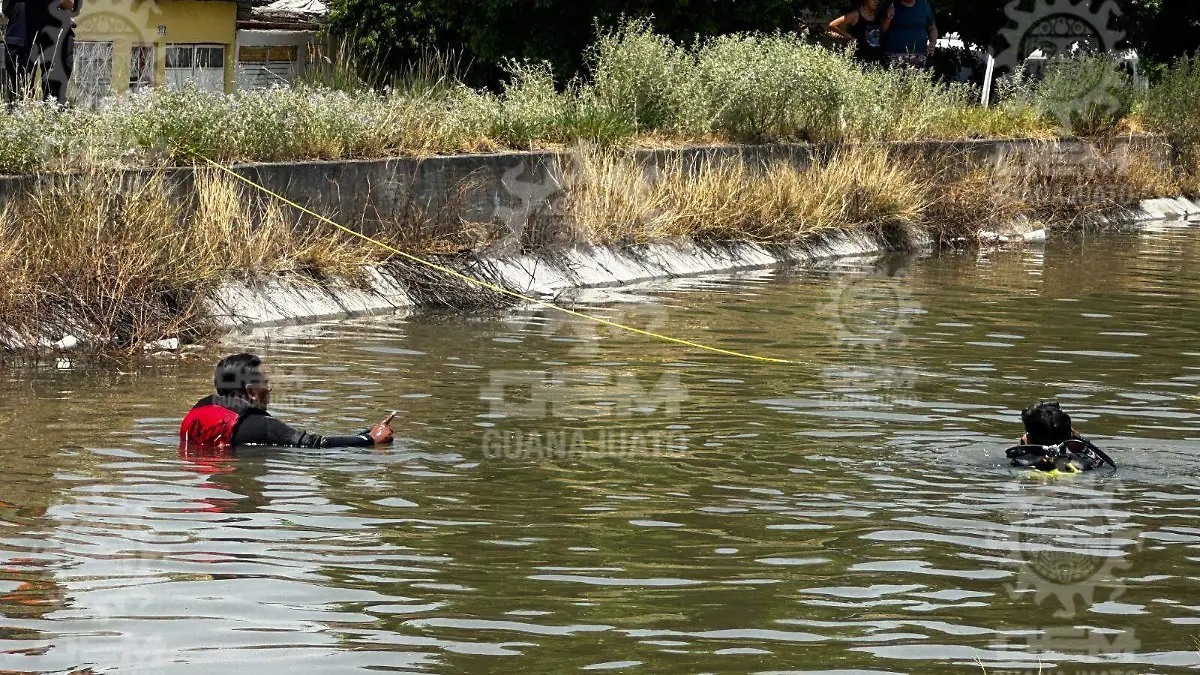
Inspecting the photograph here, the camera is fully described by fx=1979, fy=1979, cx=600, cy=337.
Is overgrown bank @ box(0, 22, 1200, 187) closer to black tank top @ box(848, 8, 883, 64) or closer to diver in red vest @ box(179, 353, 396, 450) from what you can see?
black tank top @ box(848, 8, 883, 64)

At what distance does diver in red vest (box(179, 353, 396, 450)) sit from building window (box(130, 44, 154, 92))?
19.6m

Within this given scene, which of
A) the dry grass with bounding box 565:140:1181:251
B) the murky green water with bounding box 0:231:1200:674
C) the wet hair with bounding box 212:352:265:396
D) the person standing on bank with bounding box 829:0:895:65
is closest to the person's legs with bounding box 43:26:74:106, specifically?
the murky green water with bounding box 0:231:1200:674

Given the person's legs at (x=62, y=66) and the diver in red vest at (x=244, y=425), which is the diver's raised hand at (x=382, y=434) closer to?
the diver in red vest at (x=244, y=425)

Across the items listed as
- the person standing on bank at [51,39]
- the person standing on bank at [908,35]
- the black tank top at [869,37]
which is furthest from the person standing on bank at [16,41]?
the person standing on bank at [908,35]

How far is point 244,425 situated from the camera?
10828 millimetres

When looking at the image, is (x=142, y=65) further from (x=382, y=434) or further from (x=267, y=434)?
(x=382, y=434)

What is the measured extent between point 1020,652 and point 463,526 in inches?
110

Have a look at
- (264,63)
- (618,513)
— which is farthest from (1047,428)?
(264,63)

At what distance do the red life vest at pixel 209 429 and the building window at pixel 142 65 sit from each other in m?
19.8

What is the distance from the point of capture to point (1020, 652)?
7.01 metres

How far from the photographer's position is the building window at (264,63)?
32.8 metres

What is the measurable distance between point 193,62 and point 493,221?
13.7 m

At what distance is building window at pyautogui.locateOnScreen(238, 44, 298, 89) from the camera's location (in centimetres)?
3281

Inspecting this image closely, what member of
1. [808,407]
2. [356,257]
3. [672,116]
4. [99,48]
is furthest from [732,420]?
[99,48]
